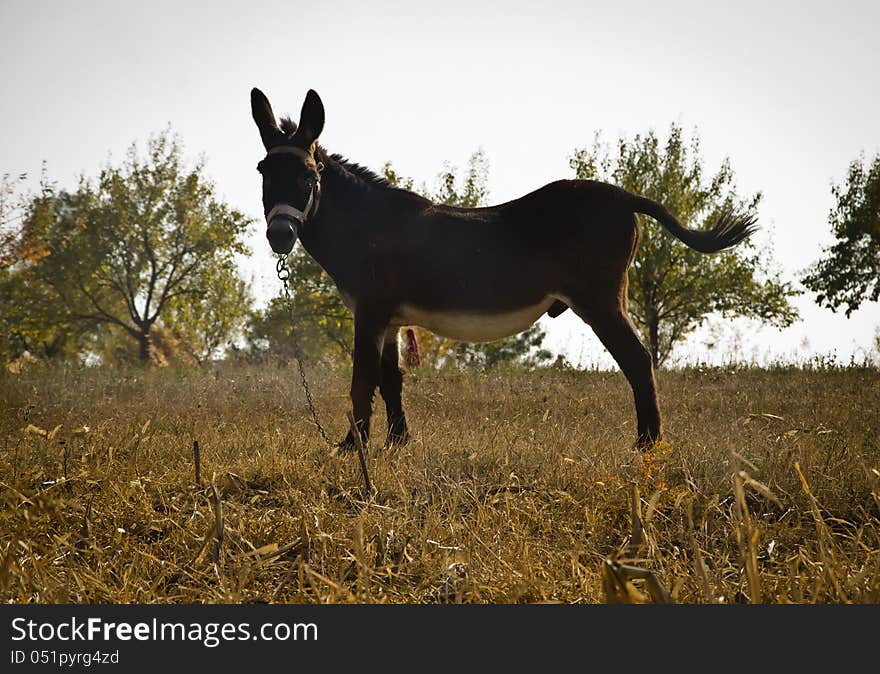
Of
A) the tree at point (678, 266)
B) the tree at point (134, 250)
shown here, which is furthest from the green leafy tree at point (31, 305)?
the tree at point (678, 266)

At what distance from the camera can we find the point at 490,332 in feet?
17.2

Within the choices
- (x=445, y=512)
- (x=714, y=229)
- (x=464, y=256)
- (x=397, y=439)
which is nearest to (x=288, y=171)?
(x=464, y=256)

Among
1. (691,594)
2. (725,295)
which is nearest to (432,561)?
(691,594)

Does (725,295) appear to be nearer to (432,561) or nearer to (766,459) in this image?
(766,459)

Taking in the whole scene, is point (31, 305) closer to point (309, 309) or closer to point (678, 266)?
point (309, 309)

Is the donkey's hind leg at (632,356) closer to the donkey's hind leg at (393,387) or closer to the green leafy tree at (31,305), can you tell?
the donkey's hind leg at (393,387)

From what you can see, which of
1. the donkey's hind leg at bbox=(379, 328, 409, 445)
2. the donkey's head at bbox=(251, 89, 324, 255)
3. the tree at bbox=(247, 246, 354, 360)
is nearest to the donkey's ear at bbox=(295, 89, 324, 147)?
the donkey's head at bbox=(251, 89, 324, 255)

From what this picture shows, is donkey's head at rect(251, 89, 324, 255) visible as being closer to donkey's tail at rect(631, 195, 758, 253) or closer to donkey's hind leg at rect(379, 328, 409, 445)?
donkey's hind leg at rect(379, 328, 409, 445)

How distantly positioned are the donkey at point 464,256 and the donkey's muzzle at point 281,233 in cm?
14

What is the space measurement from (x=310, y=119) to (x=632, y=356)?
11.0 feet

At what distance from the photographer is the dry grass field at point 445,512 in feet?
7.48

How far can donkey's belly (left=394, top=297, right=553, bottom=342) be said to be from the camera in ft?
16.9

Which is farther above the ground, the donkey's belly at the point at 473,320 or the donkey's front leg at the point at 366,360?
the donkey's belly at the point at 473,320

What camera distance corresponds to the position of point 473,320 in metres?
5.16
